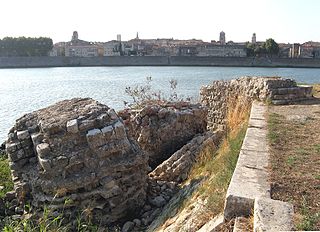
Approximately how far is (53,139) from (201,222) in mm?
3384

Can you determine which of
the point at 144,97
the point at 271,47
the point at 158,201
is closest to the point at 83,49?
the point at 271,47

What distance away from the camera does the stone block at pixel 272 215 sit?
9.34 ft

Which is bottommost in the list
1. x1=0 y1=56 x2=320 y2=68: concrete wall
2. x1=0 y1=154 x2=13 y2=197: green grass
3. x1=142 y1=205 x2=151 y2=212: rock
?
x1=0 y1=154 x2=13 y2=197: green grass

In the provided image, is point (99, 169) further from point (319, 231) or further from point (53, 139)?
point (319, 231)

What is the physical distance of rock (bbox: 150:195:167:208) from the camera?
6874mm

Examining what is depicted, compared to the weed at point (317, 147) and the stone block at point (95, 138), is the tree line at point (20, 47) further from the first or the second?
the weed at point (317, 147)

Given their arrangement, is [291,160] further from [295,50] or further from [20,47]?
[295,50]

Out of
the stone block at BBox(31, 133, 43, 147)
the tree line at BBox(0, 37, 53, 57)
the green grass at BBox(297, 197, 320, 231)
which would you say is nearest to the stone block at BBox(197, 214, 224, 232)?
the green grass at BBox(297, 197, 320, 231)

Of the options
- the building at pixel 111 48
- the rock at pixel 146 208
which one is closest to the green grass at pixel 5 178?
the rock at pixel 146 208

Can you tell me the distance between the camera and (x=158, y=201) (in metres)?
6.91

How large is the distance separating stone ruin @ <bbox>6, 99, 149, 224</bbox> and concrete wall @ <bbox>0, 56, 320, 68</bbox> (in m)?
74.9

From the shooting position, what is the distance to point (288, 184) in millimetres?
3816

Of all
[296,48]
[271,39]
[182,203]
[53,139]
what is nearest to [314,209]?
[182,203]

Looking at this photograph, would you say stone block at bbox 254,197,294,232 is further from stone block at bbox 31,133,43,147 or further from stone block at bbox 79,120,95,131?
stone block at bbox 31,133,43,147
